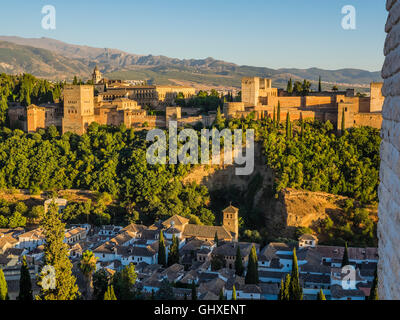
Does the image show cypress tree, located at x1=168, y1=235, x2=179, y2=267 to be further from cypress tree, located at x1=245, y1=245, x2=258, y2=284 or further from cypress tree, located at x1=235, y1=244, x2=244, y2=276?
cypress tree, located at x1=245, y1=245, x2=258, y2=284

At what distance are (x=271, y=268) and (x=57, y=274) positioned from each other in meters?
9.99

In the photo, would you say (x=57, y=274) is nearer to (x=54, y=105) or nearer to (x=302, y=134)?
(x=302, y=134)

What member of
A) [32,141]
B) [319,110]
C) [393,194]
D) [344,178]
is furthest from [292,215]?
[393,194]

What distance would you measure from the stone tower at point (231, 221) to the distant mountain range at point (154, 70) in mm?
58252

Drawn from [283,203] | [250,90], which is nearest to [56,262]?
[283,203]

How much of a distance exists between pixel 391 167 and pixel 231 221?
68.7ft

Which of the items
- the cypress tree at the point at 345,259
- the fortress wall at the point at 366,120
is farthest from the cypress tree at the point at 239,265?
the fortress wall at the point at 366,120

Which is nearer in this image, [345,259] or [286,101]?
[345,259]

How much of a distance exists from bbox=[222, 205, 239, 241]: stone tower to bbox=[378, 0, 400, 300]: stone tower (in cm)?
2011

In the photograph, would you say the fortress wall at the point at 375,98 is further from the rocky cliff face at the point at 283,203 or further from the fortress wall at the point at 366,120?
the rocky cliff face at the point at 283,203

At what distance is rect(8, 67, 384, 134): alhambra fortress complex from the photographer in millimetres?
30859

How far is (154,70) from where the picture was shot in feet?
434

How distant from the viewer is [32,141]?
1226 inches

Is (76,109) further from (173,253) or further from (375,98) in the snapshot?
(375,98)
